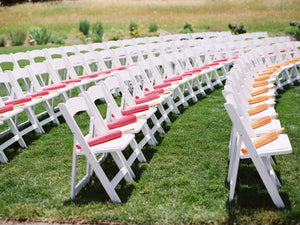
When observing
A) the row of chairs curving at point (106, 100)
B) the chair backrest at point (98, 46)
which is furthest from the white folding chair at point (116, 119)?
the chair backrest at point (98, 46)

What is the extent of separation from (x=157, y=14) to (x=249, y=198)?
30.6 meters

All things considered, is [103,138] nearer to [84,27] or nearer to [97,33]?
[97,33]

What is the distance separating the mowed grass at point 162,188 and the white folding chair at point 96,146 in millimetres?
118

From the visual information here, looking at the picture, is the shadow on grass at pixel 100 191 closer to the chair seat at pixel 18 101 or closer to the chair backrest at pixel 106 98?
the chair backrest at pixel 106 98

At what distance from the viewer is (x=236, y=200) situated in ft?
11.3

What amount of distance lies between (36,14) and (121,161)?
31909 mm

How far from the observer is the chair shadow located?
3.23 meters

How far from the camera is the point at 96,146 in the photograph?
3627mm

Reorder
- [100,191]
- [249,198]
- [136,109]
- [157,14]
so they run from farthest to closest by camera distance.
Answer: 1. [157,14]
2. [136,109]
3. [100,191]
4. [249,198]

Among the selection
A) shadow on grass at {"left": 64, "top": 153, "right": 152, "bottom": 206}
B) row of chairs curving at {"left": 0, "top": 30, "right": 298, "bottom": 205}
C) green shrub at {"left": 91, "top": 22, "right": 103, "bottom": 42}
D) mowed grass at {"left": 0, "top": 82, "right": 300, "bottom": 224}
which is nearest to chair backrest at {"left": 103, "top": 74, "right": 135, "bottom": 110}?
row of chairs curving at {"left": 0, "top": 30, "right": 298, "bottom": 205}

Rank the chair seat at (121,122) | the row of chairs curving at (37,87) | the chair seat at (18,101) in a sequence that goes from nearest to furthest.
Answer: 1. the chair seat at (121,122)
2. the row of chairs curving at (37,87)
3. the chair seat at (18,101)

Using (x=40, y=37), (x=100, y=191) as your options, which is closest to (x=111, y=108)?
(x=100, y=191)

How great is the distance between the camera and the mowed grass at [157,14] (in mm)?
28578

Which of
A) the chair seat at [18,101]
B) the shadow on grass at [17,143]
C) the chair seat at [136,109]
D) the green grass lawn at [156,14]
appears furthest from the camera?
the green grass lawn at [156,14]
